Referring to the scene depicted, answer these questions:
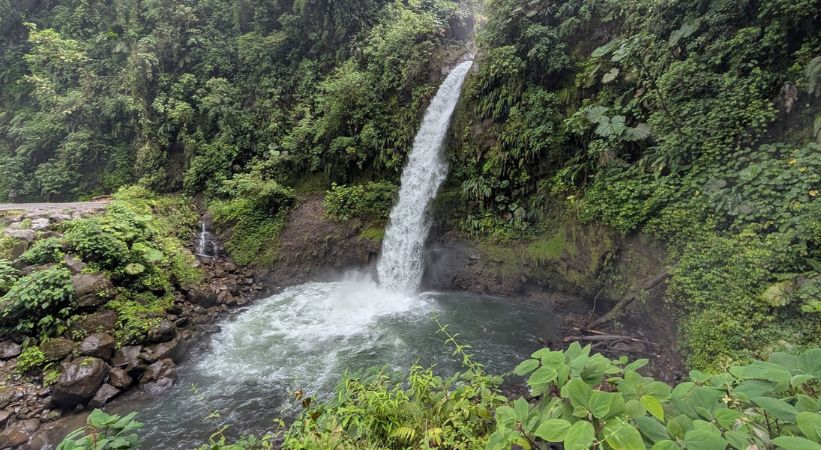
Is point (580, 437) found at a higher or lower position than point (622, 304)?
higher

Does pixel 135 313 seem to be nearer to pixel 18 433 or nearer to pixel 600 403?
pixel 18 433

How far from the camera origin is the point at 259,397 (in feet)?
19.9

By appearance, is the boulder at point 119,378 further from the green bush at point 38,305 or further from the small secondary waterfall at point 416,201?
the small secondary waterfall at point 416,201

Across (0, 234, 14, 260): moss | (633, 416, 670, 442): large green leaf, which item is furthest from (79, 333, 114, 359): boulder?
(633, 416, 670, 442): large green leaf

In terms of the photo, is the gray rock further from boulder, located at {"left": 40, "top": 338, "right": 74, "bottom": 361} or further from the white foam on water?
the white foam on water

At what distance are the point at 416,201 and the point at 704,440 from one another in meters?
9.71

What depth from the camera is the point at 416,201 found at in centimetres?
1088

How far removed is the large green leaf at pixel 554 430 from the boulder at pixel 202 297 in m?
9.60

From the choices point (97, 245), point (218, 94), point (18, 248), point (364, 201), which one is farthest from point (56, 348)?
point (218, 94)

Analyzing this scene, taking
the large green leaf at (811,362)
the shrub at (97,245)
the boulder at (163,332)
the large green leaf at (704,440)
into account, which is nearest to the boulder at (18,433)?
the boulder at (163,332)

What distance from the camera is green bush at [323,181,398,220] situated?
11.3 meters

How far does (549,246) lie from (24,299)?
1070 cm

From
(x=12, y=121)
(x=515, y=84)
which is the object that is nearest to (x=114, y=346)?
(x=515, y=84)

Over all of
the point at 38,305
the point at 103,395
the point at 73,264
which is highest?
the point at 73,264
